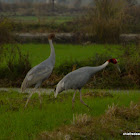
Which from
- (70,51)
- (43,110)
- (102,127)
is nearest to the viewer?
(102,127)

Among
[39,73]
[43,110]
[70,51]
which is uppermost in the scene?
[39,73]

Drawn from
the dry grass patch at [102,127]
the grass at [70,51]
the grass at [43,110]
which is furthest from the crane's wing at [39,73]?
the grass at [70,51]

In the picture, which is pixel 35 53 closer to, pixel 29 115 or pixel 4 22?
pixel 4 22

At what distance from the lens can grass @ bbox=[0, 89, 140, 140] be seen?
624 cm

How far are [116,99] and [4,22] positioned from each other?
557 cm

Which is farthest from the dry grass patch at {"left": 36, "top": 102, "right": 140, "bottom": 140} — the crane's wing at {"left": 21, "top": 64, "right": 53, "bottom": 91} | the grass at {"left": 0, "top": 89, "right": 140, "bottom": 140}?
the crane's wing at {"left": 21, "top": 64, "right": 53, "bottom": 91}

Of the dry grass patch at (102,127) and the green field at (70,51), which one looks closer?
the dry grass patch at (102,127)

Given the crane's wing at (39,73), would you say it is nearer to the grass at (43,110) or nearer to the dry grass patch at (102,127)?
the grass at (43,110)

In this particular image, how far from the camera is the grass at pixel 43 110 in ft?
20.5

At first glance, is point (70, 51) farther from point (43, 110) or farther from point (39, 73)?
point (43, 110)

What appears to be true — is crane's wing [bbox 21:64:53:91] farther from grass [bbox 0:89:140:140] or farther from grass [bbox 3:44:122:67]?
grass [bbox 3:44:122:67]

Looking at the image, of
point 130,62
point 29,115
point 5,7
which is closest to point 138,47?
point 130,62

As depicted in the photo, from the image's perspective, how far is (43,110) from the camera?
7516 millimetres

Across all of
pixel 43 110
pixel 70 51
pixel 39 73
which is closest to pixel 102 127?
pixel 43 110
